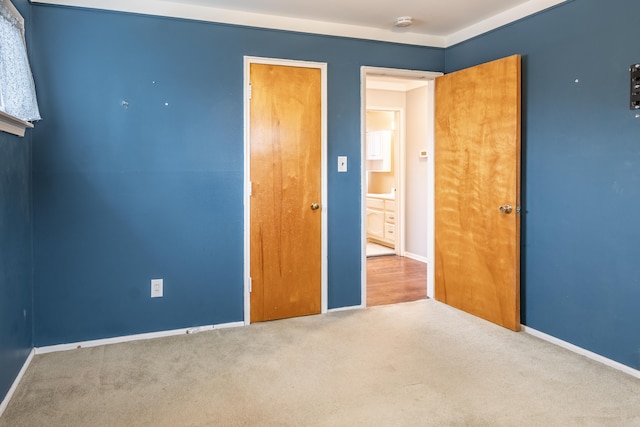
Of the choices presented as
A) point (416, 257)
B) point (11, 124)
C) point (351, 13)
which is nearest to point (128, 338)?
point (11, 124)

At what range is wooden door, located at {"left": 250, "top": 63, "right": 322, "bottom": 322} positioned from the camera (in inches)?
137

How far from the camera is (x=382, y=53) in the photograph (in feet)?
12.7

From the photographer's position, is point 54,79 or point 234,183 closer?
point 54,79

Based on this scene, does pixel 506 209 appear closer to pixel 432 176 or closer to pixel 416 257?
pixel 432 176

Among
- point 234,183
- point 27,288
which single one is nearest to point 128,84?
point 234,183

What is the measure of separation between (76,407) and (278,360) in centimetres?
110

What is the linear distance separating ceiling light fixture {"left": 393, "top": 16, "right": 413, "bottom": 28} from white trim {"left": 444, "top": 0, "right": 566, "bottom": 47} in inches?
21.6

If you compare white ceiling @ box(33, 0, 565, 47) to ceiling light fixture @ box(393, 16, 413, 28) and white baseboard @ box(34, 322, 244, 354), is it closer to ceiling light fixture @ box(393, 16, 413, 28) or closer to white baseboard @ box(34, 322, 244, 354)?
ceiling light fixture @ box(393, 16, 413, 28)

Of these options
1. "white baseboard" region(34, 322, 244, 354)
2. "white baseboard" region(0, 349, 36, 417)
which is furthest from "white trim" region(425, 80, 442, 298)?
"white baseboard" region(0, 349, 36, 417)

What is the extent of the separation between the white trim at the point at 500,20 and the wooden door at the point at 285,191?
1.29 metres

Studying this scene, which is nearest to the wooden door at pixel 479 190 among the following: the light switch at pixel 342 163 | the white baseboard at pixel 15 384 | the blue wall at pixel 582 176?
the blue wall at pixel 582 176

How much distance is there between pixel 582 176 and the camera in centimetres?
288

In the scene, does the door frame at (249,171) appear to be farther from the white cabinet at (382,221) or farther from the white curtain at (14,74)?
the white cabinet at (382,221)

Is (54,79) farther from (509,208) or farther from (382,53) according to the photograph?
(509,208)
